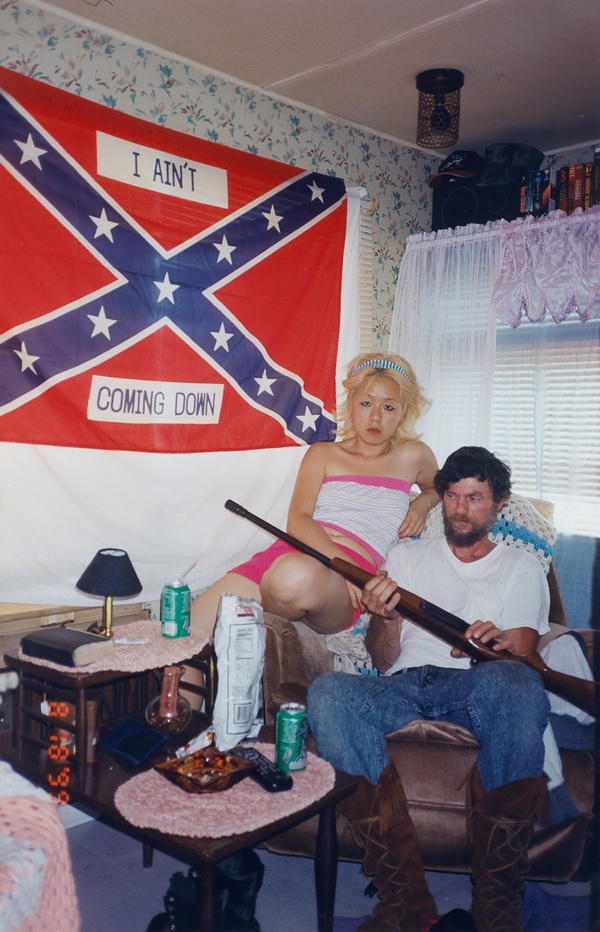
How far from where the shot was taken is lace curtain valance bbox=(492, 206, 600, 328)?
286cm

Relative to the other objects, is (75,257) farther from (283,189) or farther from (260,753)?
(260,753)

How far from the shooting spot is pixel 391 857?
5.49ft

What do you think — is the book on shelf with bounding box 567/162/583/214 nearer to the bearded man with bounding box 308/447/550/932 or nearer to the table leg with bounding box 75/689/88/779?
the bearded man with bounding box 308/447/550/932

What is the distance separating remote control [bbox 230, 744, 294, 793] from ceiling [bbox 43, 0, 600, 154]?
1961 millimetres

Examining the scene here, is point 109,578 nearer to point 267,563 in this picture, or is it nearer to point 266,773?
point 267,563

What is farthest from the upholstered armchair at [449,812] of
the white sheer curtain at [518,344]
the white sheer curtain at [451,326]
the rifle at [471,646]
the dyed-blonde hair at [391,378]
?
the white sheer curtain at [451,326]

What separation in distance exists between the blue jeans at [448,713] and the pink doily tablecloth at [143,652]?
366 mm

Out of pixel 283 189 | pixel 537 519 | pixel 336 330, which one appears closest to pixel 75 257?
pixel 283 189

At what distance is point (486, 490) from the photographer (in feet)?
7.13

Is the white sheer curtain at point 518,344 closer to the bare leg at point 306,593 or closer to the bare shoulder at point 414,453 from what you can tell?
the bare shoulder at point 414,453

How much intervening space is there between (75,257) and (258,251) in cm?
70

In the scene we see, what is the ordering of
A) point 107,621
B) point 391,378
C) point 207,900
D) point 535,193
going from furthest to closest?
point 535,193 → point 391,378 → point 107,621 → point 207,900

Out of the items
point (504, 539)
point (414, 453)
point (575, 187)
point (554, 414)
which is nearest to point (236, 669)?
point (504, 539)

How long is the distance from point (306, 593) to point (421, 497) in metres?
0.67
